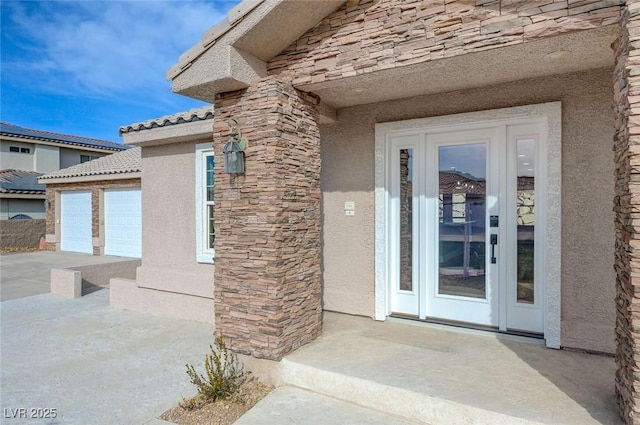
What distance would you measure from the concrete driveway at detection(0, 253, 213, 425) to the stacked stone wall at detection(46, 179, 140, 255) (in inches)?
313

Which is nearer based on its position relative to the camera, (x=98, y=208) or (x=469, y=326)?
(x=469, y=326)

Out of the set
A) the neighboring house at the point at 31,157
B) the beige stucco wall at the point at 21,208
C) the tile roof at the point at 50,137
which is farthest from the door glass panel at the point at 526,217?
the tile roof at the point at 50,137

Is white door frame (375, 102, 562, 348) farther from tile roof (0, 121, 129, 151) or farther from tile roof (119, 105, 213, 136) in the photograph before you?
tile roof (0, 121, 129, 151)

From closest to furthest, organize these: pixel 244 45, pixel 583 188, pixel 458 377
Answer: pixel 458 377 < pixel 244 45 < pixel 583 188

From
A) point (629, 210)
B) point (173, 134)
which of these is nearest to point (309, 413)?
point (629, 210)

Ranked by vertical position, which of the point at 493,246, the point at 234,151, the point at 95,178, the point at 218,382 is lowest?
the point at 218,382

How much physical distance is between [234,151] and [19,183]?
1028 inches

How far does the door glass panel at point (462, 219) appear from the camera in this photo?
19.2 ft

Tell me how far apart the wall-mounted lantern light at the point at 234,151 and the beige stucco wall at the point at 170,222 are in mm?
3627

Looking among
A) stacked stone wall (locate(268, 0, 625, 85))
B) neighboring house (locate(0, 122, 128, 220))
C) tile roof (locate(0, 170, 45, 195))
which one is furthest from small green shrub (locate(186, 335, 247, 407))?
neighboring house (locate(0, 122, 128, 220))

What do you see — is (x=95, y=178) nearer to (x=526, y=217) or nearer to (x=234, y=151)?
(x=234, y=151)

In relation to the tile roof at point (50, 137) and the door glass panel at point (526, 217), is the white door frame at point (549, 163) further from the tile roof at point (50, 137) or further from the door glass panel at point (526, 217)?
the tile roof at point (50, 137)

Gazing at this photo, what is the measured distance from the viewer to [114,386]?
5.17m

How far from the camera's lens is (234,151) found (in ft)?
16.8
